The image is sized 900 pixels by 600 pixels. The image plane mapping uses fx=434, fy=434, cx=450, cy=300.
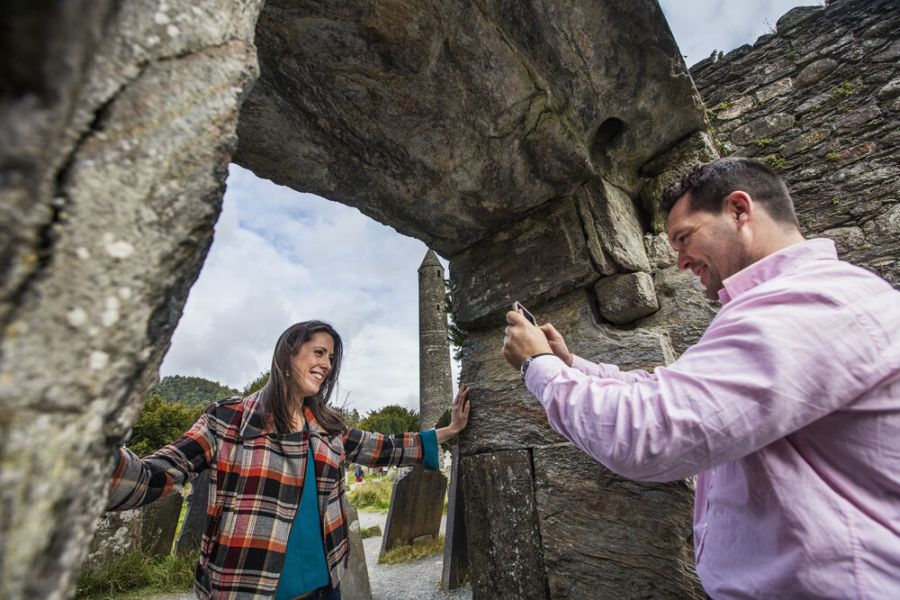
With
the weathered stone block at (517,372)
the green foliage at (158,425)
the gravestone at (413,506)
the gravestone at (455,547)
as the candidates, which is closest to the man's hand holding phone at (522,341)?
the weathered stone block at (517,372)

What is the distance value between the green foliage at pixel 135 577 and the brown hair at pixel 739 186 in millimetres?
5378

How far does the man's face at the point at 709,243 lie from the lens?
1.27 meters

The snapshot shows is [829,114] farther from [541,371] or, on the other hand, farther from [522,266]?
[541,371]

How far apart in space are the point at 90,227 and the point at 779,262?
1397 mm

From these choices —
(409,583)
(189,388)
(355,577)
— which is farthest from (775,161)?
(189,388)

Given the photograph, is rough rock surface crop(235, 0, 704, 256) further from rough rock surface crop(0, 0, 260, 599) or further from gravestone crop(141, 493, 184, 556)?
gravestone crop(141, 493, 184, 556)

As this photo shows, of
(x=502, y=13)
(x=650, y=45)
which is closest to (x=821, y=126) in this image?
(x=650, y=45)

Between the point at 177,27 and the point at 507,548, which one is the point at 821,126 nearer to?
the point at 507,548

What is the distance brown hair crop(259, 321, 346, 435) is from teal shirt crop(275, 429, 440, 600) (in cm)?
24

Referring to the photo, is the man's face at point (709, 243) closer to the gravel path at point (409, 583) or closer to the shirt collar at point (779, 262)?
the shirt collar at point (779, 262)

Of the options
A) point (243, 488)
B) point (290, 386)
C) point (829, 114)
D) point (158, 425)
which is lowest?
point (243, 488)

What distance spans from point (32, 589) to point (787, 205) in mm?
1735

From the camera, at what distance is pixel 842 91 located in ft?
8.57

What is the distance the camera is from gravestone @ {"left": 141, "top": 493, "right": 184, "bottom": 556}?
4.59 m
